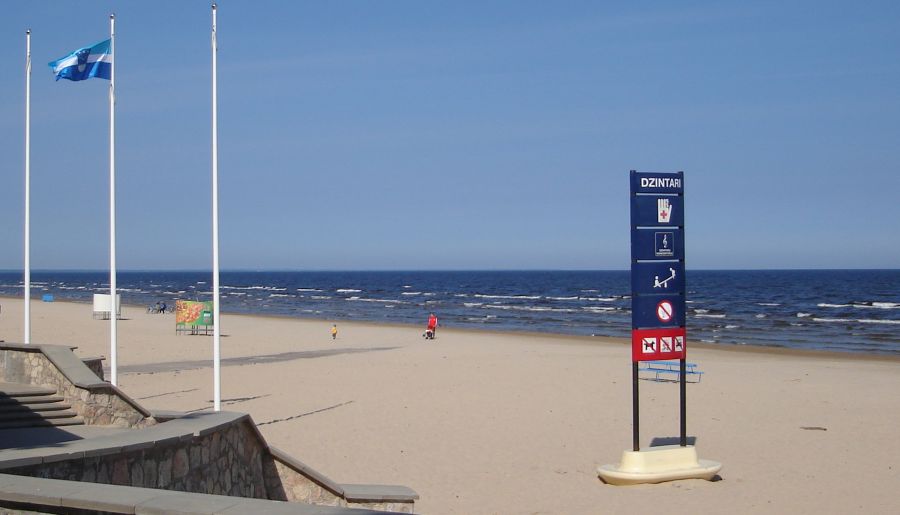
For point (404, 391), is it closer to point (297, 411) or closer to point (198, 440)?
point (297, 411)

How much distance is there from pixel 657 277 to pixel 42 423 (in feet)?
26.5

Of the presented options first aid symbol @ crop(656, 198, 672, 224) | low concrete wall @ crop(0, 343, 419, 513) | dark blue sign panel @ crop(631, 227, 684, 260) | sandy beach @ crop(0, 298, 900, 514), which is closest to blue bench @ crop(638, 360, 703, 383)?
sandy beach @ crop(0, 298, 900, 514)

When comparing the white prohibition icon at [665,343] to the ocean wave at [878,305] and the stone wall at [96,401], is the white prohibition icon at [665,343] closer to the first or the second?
the stone wall at [96,401]

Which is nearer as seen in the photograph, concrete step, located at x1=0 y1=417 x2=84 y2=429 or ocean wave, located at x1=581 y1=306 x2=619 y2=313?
concrete step, located at x1=0 y1=417 x2=84 y2=429

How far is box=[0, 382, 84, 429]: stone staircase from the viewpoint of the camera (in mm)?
10315

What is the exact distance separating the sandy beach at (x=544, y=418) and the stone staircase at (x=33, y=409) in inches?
148

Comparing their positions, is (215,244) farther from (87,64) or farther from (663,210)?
(663,210)

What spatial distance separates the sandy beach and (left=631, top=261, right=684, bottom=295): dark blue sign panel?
2.68m

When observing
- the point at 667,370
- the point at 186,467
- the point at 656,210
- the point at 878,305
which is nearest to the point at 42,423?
the point at 186,467

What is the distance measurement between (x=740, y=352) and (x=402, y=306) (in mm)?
41703

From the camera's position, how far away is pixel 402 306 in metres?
73.1

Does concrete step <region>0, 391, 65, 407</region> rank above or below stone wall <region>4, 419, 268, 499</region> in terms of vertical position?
above

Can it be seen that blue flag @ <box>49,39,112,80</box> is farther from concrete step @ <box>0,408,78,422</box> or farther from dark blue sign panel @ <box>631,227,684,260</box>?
dark blue sign panel @ <box>631,227,684,260</box>

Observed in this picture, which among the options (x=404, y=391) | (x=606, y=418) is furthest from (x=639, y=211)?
(x=404, y=391)
